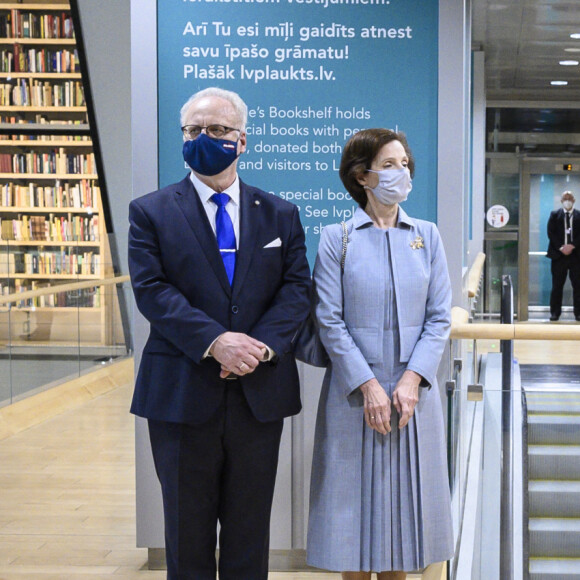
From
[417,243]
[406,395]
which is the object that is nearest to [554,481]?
[406,395]

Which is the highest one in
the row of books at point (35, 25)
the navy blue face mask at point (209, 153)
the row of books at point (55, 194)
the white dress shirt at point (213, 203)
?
the row of books at point (35, 25)

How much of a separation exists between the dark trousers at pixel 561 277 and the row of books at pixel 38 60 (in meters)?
6.92

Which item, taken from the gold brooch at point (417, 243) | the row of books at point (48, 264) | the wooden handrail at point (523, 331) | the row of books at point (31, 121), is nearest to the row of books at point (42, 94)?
the row of books at point (31, 121)

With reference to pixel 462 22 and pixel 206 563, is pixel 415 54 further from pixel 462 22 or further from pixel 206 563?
pixel 206 563

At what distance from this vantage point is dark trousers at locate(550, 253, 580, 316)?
1305 cm

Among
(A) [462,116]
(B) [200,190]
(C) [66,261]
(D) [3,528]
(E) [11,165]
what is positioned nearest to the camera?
(B) [200,190]

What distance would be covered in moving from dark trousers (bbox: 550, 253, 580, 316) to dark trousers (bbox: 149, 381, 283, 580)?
11093mm

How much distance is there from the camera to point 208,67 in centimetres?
347

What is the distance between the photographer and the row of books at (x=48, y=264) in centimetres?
802

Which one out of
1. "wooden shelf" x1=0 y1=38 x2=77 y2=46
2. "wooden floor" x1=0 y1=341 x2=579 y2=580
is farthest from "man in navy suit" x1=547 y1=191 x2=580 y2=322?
"wooden floor" x1=0 y1=341 x2=579 y2=580

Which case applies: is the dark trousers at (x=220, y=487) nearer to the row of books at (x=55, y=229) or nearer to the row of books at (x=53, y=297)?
the row of books at (x=53, y=297)

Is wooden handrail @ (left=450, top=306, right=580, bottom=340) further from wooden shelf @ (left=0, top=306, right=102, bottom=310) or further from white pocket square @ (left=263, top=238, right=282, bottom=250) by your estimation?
wooden shelf @ (left=0, top=306, right=102, bottom=310)

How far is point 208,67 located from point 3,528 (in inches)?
90.1

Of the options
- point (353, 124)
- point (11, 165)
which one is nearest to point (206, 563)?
point (353, 124)
